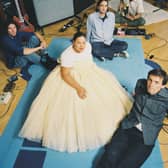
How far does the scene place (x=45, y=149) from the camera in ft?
7.36

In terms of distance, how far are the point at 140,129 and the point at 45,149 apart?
88cm

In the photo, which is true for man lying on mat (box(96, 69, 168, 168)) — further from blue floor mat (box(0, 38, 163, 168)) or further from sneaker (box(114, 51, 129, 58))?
sneaker (box(114, 51, 129, 58))

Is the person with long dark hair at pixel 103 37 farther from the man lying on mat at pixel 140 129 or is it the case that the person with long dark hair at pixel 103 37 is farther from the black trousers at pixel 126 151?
the black trousers at pixel 126 151

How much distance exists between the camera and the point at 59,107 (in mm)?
2164

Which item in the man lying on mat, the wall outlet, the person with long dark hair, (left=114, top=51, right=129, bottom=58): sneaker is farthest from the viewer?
(left=114, top=51, right=129, bottom=58): sneaker

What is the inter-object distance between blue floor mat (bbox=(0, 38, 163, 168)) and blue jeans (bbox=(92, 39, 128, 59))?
9 cm

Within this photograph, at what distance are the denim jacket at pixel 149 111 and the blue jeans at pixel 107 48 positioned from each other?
48.8 inches

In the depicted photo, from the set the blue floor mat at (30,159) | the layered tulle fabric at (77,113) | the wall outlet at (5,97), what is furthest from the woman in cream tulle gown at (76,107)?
the wall outlet at (5,97)

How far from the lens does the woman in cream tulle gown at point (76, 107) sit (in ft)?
6.98

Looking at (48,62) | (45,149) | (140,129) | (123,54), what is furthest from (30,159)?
(123,54)

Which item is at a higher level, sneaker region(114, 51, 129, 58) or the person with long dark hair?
the person with long dark hair

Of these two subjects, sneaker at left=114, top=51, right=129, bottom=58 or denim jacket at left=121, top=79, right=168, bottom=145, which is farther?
sneaker at left=114, top=51, right=129, bottom=58

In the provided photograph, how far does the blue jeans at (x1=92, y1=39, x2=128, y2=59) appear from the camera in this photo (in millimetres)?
3182

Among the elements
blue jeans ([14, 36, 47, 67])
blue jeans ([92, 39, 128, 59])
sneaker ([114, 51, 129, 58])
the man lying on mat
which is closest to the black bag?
blue jeans ([14, 36, 47, 67])
